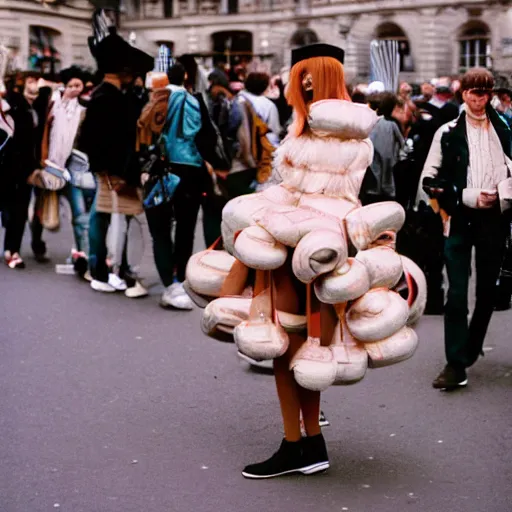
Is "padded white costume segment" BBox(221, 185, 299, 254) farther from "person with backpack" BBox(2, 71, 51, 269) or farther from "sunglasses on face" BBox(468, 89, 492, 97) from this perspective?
"person with backpack" BBox(2, 71, 51, 269)

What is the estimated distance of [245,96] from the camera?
10.5 metres

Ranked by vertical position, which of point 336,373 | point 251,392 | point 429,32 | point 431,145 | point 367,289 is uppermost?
point 429,32

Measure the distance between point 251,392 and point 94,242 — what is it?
144 inches

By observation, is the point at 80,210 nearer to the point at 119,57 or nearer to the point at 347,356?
the point at 119,57

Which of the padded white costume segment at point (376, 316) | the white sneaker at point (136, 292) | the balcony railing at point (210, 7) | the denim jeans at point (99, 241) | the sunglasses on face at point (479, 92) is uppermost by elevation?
the balcony railing at point (210, 7)

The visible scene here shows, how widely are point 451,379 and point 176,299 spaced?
311 cm

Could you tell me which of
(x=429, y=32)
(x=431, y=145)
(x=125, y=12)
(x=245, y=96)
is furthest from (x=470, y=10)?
(x=431, y=145)

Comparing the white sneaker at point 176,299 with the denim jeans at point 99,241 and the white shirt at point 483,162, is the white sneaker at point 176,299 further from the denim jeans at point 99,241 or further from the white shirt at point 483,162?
the white shirt at point 483,162

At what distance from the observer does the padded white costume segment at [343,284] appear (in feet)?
14.7

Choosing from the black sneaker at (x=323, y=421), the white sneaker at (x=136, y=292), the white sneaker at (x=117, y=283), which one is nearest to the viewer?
the black sneaker at (x=323, y=421)

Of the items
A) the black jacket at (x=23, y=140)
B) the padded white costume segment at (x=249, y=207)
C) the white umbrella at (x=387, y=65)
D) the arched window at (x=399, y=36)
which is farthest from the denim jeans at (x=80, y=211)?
the arched window at (x=399, y=36)

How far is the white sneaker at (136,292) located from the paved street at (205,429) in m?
1.13

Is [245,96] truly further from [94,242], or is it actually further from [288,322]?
[288,322]

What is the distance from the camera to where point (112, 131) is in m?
9.20
